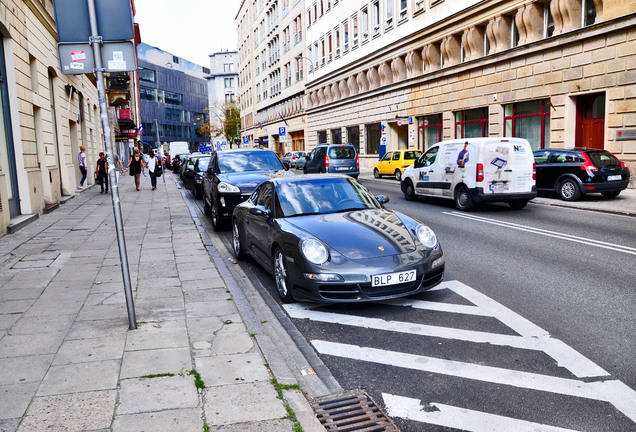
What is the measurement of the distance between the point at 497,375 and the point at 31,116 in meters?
14.5

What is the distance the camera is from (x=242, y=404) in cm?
360

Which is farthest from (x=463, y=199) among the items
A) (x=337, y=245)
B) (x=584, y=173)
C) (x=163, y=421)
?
(x=163, y=421)

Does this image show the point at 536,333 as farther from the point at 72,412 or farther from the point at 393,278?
the point at 72,412

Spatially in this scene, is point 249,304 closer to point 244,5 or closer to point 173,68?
point 244,5

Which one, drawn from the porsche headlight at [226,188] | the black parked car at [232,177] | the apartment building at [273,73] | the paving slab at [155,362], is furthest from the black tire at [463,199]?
the apartment building at [273,73]

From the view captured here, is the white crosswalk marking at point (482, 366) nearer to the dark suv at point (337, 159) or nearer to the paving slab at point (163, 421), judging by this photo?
the paving slab at point (163, 421)

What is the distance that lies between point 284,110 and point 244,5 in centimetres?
3351

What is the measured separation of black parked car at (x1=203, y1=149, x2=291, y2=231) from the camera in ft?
37.5

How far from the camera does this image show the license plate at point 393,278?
18.0 ft

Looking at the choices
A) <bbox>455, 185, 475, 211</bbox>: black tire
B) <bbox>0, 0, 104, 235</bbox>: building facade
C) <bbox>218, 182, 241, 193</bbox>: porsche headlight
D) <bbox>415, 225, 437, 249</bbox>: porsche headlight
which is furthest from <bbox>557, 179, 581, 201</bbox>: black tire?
<bbox>0, 0, 104, 235</bbox>: building facade

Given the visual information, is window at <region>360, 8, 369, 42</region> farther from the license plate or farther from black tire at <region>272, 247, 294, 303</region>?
the license plate

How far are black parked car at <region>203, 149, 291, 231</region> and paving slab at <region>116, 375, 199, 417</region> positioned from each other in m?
7.49

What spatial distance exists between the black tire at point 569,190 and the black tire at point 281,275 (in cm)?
1228

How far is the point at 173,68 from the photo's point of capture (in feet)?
395
